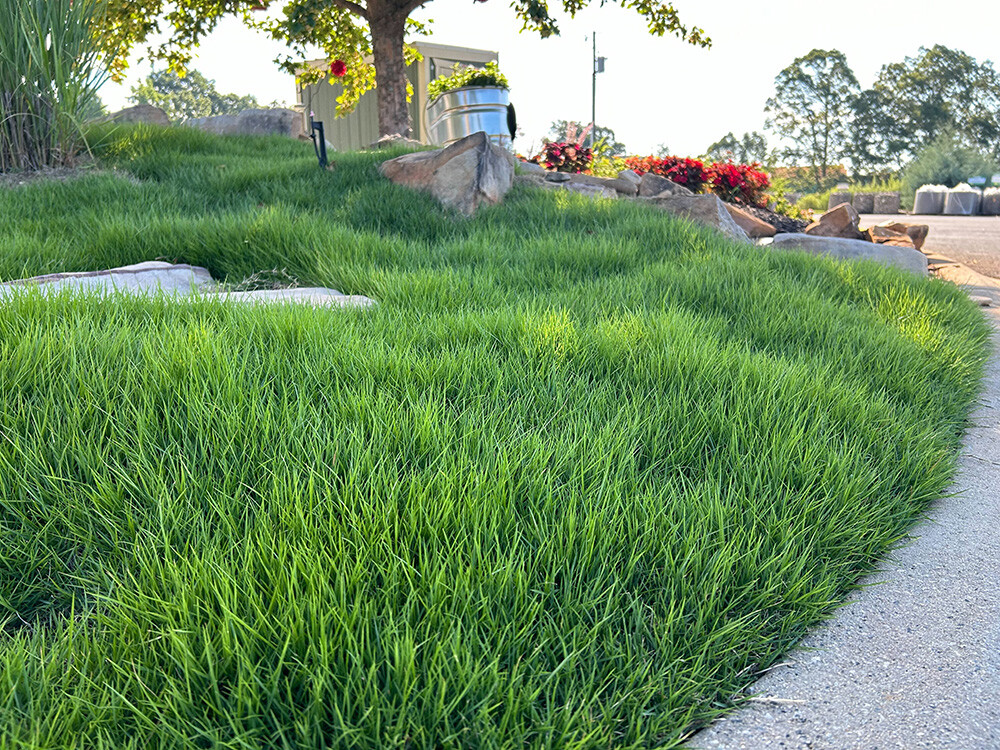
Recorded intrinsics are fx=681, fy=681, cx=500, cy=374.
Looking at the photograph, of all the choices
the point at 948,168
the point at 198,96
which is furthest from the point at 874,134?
the point at 198,96

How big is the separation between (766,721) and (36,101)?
6.51 meters

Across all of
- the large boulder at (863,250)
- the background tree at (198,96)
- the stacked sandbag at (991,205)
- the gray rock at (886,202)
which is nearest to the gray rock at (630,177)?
the large boulder at (863,250)

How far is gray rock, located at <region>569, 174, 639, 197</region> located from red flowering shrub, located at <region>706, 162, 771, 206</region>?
6.65ft

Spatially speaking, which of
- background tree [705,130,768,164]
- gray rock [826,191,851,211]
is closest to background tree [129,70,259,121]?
background tree [705,130,768,164]

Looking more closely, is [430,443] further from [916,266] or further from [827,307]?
[916,266]

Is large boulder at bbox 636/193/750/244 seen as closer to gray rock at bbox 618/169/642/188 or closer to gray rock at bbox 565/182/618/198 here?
gray rock at bbox 565/182/618/198

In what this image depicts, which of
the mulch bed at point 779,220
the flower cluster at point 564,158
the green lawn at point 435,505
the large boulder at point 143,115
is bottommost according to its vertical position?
the green lawn at point 435,505

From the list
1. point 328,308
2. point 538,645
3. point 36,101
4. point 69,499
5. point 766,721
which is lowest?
point 766,721

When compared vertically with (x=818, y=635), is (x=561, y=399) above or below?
above

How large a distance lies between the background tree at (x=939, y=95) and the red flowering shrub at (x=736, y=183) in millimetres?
41894

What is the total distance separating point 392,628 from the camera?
3.54 feet

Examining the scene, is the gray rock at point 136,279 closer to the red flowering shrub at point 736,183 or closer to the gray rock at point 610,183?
the gray rock at point 610,183

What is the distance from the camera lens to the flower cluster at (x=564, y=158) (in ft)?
30.5

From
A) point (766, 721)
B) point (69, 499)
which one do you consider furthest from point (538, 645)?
point (69, 499)
